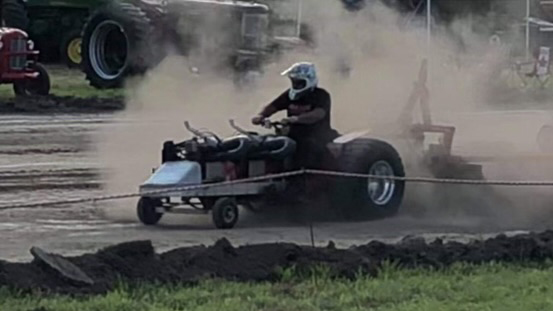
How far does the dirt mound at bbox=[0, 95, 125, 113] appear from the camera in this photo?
2883 centimetres

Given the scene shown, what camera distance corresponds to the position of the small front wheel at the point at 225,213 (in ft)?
A: 48.4

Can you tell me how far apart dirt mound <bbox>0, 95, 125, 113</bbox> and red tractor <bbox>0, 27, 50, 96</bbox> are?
0.54 metres

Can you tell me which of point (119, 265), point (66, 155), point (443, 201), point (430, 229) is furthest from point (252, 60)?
point (119, 265)

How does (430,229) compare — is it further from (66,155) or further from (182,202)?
(66,155)

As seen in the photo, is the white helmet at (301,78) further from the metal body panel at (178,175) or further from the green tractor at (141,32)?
the green tractor at (141,32)

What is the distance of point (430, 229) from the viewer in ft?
49.9

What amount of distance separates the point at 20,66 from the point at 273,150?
16392 millimetres

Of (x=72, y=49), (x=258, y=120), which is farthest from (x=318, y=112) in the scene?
(x=72, y=49)

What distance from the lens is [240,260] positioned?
38.1 feet

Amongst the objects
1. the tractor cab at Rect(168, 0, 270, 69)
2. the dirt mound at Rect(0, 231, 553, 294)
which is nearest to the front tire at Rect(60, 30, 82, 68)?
the tractor cab at Rect(168, 0, 270, 69)

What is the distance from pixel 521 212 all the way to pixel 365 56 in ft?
11.8

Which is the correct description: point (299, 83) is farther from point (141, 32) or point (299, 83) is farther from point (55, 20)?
point (55, 20)

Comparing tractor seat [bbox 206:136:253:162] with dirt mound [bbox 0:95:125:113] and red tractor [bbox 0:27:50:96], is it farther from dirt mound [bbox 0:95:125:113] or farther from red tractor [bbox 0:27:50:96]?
red tractor [bbox 0:27:50:96]

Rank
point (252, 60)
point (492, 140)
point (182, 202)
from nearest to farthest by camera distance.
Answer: point (182, 202), point (492, 140), point (252, 60)
